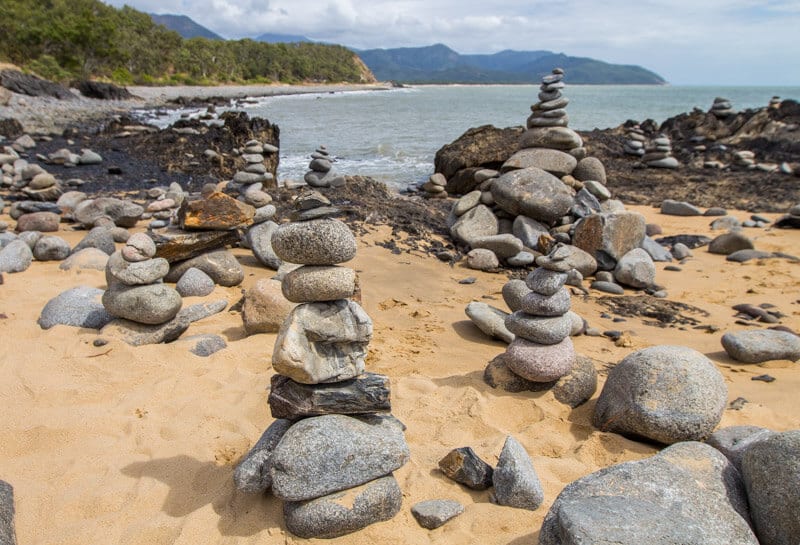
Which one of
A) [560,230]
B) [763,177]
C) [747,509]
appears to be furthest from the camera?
[763,177]

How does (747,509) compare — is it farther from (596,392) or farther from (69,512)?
(69,512)

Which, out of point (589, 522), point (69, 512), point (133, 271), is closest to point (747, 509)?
point (589, 522)

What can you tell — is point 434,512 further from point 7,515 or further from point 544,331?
point 7,515

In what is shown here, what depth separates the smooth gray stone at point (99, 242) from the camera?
830cm

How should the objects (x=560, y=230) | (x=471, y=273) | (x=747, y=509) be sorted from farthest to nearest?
1. (x=560, y=230)
2. (x=471, y=273)
3. (x=747, y=509)

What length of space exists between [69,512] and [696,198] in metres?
16.3

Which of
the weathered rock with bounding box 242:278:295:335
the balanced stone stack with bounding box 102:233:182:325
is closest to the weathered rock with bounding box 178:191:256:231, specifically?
the balanced stone stack with bounding box 102:233:182:325

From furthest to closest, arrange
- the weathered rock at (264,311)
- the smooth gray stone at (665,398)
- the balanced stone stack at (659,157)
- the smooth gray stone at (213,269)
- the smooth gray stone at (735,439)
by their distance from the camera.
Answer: the balanced stone stack at (659,157) → the smooth gray stone at (213,269) → the weathered rock at (264,311) → the smooth gray stone at (665,398) → the smooth gray stone at (735,439)

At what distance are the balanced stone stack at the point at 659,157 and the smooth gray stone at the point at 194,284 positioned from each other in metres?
17.5

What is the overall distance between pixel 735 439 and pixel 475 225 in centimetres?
681

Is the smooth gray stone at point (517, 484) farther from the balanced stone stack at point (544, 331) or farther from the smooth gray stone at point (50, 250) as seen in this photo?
the smooth gray stone at point (50, 250)

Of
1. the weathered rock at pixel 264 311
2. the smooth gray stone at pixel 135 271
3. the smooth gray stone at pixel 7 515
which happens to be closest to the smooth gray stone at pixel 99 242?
the smooth gray stone at pixel 135 271

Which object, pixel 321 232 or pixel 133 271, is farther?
pixel 133 271

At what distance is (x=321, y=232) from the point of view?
3.55 metres
